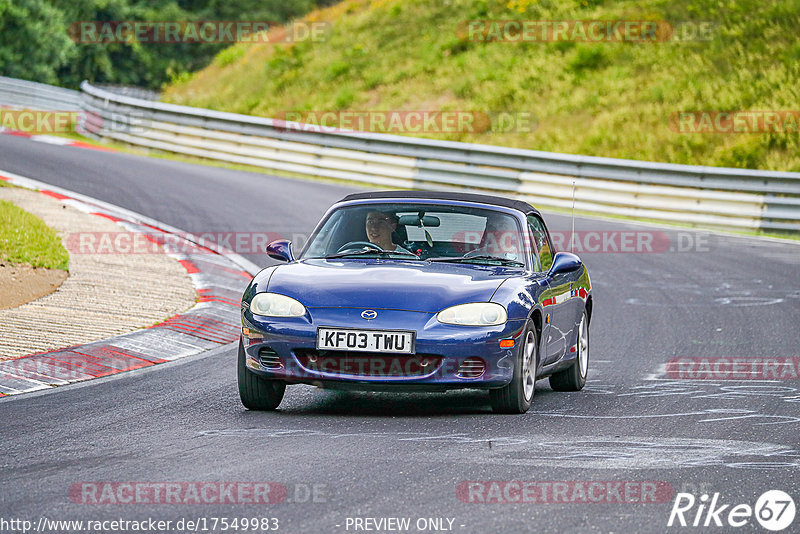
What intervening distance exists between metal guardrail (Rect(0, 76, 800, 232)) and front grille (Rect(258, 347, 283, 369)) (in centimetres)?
1593

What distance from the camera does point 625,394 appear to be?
9.16m

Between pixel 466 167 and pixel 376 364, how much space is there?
1745 cm

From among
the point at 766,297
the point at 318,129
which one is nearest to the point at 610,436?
the point at 766,297

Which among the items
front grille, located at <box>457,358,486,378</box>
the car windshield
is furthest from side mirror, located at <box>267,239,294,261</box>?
front grille, located at <box>457,358,486,378</box>

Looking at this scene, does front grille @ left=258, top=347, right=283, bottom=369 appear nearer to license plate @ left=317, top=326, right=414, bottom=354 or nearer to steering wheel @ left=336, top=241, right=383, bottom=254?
license plate @ left=317, top=326, right=414, bottom=354

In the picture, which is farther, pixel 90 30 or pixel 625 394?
pixel 90 30

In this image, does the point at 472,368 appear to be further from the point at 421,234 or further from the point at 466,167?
the point at 466,167

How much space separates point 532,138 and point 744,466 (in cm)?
2380

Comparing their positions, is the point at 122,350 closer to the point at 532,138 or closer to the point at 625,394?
the point at 625,394

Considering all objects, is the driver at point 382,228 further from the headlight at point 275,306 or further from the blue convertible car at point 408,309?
the headlight at point 275,306

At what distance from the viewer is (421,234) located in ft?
29.2

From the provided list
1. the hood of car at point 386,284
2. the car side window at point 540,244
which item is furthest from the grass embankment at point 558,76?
the hood of car at point 386,284

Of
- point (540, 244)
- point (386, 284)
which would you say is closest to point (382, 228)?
point (386, 284)

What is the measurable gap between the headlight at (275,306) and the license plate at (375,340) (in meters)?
0.33
